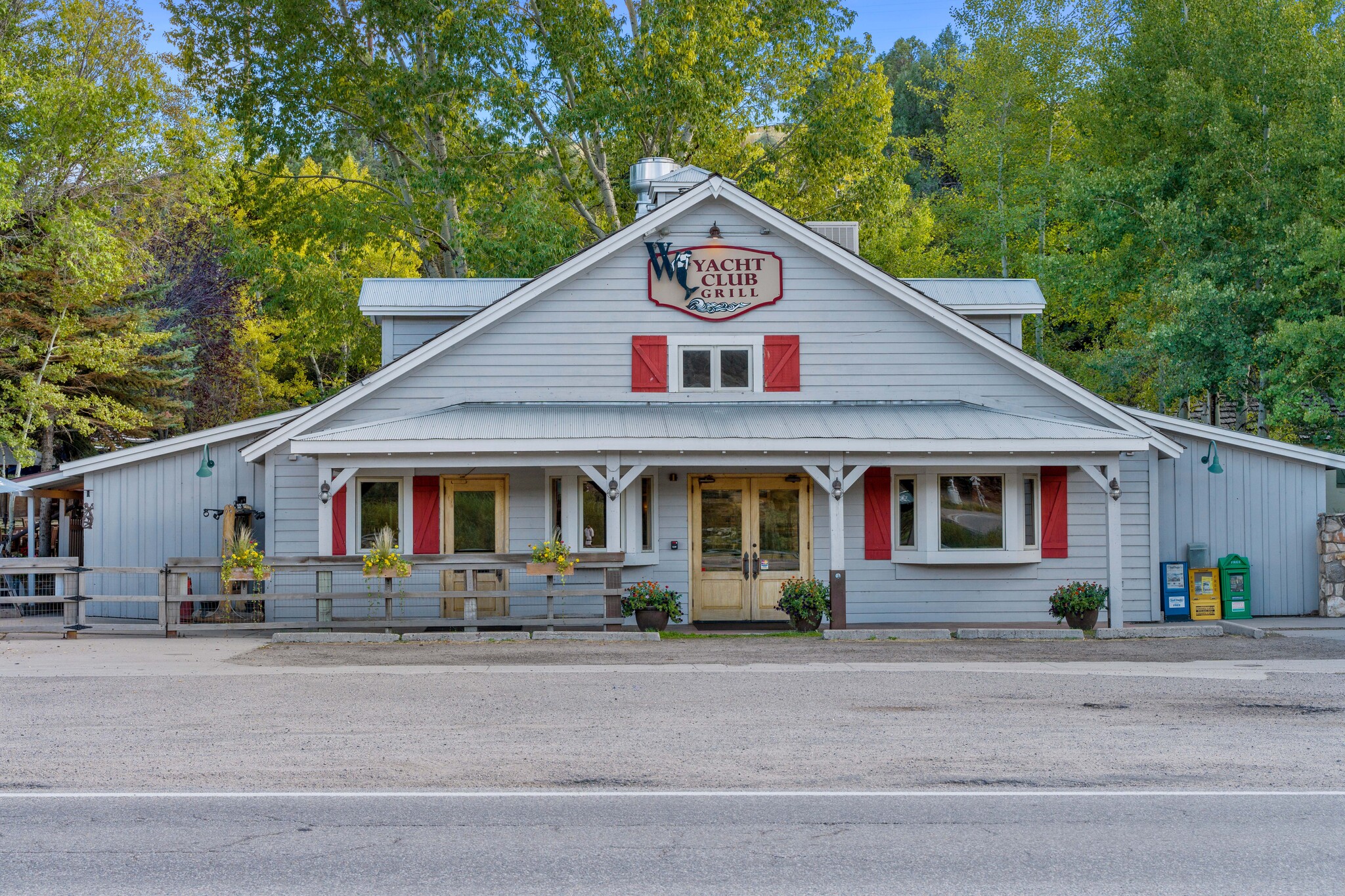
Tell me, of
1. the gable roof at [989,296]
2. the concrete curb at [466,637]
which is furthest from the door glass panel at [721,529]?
the gable roof at [989,296]

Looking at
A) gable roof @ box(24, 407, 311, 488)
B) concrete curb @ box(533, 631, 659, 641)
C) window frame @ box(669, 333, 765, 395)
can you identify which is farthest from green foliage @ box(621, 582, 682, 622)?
gable roof @ box(24, 407, 311, 488)

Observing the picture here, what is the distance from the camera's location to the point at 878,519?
18.8 meters

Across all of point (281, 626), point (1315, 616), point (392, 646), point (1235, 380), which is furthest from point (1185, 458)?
point (281, 626)

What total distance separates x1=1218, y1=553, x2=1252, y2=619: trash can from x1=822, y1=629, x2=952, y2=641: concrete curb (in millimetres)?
5304

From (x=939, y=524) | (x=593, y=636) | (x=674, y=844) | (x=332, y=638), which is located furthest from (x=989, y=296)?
(x=674, y=844)

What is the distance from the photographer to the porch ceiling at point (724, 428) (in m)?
17.0

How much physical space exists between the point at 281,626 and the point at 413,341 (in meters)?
5.89

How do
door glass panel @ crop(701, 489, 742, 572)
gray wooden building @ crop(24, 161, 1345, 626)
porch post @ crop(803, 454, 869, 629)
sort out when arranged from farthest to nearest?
door glass panel @ crop(701, 489, 742, 572)
gray wooden building @ crop(24, 161, 1345, 626)
porch post @ crop(803, 454, 869, 629)

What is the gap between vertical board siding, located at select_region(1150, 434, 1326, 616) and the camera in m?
19.8

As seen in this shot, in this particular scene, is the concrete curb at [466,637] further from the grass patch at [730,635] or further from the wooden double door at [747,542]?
the wooden double door at [747,542]

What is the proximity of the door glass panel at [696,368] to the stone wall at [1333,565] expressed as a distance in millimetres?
10041

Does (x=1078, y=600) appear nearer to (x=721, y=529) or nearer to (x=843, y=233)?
(x=721, y=529)

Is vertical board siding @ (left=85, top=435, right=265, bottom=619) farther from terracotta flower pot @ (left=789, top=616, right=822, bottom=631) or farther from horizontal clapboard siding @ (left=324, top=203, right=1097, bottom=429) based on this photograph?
terracotta flower pot @ (left=789, top=616, right=822, bottom=631)

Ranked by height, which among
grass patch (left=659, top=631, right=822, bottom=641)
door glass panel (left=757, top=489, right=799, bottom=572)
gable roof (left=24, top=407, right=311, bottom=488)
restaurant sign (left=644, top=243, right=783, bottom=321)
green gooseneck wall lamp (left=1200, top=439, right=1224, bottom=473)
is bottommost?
grass patch (left=659, top=631, right=822, bottom=641)
